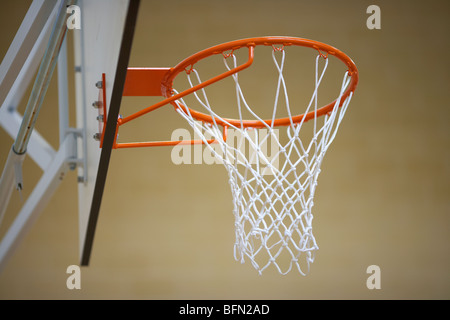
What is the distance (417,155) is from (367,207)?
0.63 meters

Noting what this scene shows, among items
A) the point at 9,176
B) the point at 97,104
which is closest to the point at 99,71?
the point at 97,104

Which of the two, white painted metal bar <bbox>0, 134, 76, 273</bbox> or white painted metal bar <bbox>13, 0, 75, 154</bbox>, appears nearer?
white painted metal bar <bbox>13, 0, 75, 154</bbox>

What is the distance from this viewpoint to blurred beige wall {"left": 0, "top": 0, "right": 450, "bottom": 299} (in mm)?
4211

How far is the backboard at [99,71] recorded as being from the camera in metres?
1.06

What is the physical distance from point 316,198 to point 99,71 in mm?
3257

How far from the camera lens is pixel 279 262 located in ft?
14.2

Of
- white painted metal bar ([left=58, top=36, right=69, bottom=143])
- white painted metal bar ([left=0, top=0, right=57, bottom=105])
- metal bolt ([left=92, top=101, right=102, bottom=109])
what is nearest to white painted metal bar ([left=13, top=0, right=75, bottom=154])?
white painted metal bar ([left=0, top=0, right=57, bottom=105])

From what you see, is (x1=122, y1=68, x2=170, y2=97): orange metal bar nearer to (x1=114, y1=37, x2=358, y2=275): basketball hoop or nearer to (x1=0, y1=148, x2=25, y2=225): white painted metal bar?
(x1=114, y1=37, x2=358, y2=275): basketball hoop

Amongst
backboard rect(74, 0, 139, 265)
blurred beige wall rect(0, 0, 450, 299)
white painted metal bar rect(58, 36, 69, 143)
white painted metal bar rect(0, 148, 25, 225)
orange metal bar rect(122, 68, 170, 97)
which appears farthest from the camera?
blurred beige wall rect(0, 0, 450, 299)

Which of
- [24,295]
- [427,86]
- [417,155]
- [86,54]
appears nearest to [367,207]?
[417,155]

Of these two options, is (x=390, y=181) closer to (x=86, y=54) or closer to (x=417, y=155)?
(x=417, y=155)

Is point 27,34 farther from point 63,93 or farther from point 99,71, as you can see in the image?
point 63,93

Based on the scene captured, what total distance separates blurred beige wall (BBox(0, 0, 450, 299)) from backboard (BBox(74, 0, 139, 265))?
7.41 ft

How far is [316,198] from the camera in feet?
14.4
